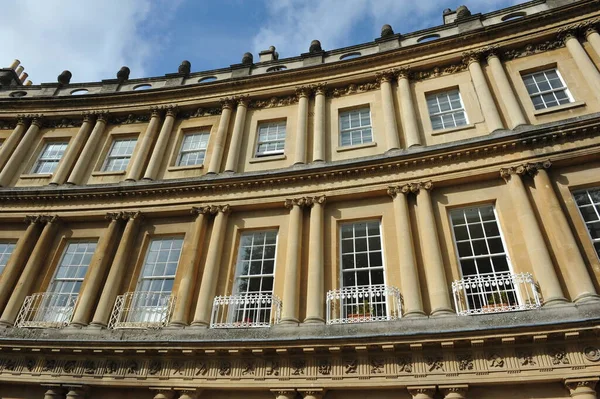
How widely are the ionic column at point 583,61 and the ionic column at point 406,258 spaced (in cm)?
592

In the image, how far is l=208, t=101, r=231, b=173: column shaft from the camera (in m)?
13.5

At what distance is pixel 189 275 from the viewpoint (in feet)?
36.6

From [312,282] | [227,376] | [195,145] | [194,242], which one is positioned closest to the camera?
[227,376]

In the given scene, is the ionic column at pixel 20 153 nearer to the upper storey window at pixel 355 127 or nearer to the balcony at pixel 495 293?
the upper storey window at pixel 355 127

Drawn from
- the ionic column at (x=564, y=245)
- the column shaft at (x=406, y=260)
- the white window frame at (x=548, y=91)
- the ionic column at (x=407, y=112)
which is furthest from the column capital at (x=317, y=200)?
the white window frame at (x=548, y=91)

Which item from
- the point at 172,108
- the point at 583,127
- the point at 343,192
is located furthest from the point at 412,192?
the point at 172,108

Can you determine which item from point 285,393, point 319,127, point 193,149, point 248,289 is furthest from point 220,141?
point 285,393

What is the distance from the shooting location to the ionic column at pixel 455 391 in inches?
308

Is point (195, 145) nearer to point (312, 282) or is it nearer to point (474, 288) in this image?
point (312, 282)

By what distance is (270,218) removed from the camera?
1208cm

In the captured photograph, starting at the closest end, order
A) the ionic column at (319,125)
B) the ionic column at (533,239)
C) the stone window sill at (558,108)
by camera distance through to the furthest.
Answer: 1. the ionic column at (533,239)
2. the stone window sill at (558,108)
3. the ionic column at (319,125)

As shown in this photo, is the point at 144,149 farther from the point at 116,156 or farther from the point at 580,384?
the point at 580,384

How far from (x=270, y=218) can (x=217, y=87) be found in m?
6.42

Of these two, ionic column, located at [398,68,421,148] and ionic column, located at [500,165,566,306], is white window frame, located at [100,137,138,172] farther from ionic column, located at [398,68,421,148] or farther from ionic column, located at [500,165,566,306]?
ionic column, located at [500,165,566,306]
